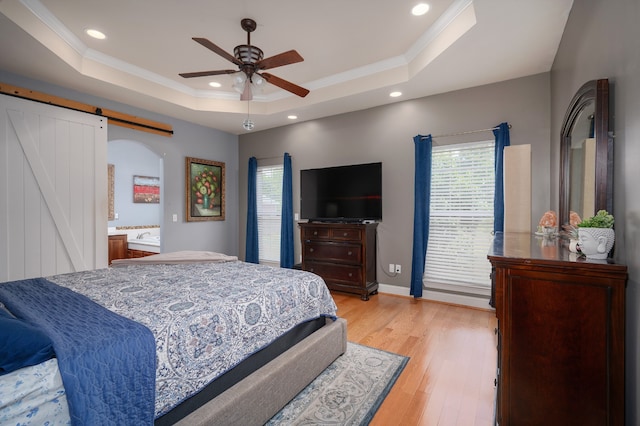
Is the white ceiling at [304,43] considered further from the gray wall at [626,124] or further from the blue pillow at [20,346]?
the blue pillow at [20,346]

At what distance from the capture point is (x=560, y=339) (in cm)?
123

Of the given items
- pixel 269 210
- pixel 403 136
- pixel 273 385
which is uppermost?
pixel 403 136

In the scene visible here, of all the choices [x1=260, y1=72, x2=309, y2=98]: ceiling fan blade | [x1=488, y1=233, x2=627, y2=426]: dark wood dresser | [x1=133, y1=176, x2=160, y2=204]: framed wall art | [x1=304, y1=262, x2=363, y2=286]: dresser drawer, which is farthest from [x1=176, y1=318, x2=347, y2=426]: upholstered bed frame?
[x1=133, y1=176, x2=160, y2=204]: framed wall art

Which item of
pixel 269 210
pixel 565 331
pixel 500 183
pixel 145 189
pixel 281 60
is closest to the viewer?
pixel 565 331

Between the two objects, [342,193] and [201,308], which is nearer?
[201,308]

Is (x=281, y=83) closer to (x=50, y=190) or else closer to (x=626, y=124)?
(x=626, y=124)

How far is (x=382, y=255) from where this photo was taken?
4.24 meters

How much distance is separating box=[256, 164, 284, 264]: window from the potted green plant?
176 inches

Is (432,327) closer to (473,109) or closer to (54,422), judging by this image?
(473,109)

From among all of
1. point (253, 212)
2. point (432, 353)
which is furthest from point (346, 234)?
point (253, 212)

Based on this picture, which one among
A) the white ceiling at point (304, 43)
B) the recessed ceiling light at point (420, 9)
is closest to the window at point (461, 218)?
the white ceiling at point (304, 43)

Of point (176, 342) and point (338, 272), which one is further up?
point (176, 342)

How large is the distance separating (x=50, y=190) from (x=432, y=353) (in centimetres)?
438

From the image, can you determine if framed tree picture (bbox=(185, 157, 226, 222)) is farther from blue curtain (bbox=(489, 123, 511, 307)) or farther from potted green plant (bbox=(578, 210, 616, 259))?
potted green plant (bbox=(578, 210, 616, 259))
